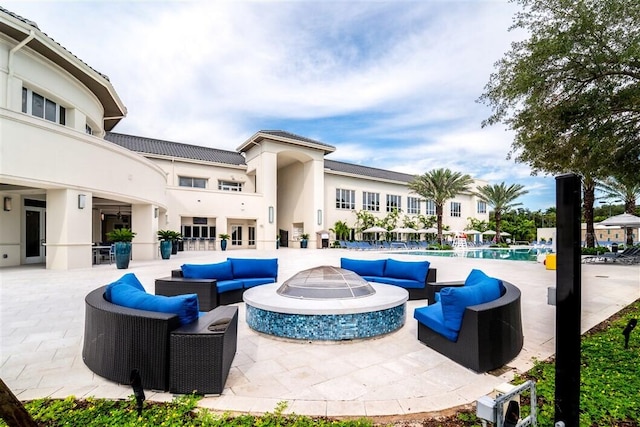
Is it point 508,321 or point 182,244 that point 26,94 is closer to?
point 182,244

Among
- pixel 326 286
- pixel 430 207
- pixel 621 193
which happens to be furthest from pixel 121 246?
pixel 430 207

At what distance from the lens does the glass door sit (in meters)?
14.2

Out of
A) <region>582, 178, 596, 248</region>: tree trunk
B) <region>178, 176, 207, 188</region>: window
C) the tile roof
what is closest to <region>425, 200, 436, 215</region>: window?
the tile roof

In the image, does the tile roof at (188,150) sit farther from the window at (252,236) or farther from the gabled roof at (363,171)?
the window at (252,236)

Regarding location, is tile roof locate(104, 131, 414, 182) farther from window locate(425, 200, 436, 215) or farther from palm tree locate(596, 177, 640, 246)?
palm tree locate(596, 177, 640, 246)

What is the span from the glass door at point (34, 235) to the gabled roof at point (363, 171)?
23407mm

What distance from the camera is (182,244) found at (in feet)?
81.1

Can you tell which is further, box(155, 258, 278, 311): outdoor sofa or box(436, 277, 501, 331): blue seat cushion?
box(155, 258, 278, 311): outdoor sofa

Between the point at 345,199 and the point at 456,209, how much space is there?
19.3 meters

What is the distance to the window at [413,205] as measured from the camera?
3984 centimetres

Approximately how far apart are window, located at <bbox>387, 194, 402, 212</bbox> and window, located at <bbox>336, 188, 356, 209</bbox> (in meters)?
5.33

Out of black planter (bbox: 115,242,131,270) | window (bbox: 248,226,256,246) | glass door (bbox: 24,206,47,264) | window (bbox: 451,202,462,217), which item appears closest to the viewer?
black planter (bbox: 115,242,131,270)

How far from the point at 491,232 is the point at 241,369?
4378 centimetres

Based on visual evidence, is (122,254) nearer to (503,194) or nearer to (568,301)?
(568,301)
